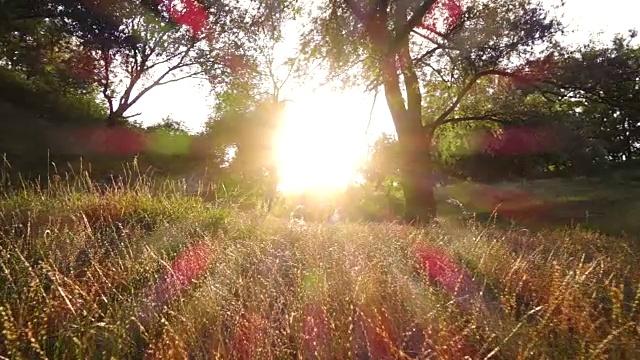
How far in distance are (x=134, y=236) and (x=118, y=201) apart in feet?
5.03

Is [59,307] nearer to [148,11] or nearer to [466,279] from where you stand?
[466,279]

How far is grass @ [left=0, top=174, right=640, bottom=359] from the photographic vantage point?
6.84 ft

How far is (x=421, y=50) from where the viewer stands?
1230 cm

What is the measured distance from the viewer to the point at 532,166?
104 ft

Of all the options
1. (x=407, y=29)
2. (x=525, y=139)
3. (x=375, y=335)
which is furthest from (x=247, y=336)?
(x=525, y=139)

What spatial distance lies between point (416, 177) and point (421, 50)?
3221 mm

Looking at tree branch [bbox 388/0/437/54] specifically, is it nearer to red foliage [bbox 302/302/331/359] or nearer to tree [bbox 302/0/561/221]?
tree [bbox 302/0/561/221]

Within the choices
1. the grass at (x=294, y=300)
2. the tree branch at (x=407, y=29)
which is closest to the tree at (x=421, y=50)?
the tree branch at (x=407, y=29)

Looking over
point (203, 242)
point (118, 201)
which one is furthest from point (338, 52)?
point (203, 242)

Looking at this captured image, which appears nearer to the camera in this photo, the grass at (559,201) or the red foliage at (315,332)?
the red foliage at (315,332)

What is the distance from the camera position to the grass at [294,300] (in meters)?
2.09

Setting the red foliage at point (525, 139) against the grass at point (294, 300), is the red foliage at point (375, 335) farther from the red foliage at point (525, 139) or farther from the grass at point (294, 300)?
the red foliage at point (525, 139)

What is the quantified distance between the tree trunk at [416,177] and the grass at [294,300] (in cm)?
712

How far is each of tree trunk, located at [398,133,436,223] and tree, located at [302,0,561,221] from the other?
0.02 m
